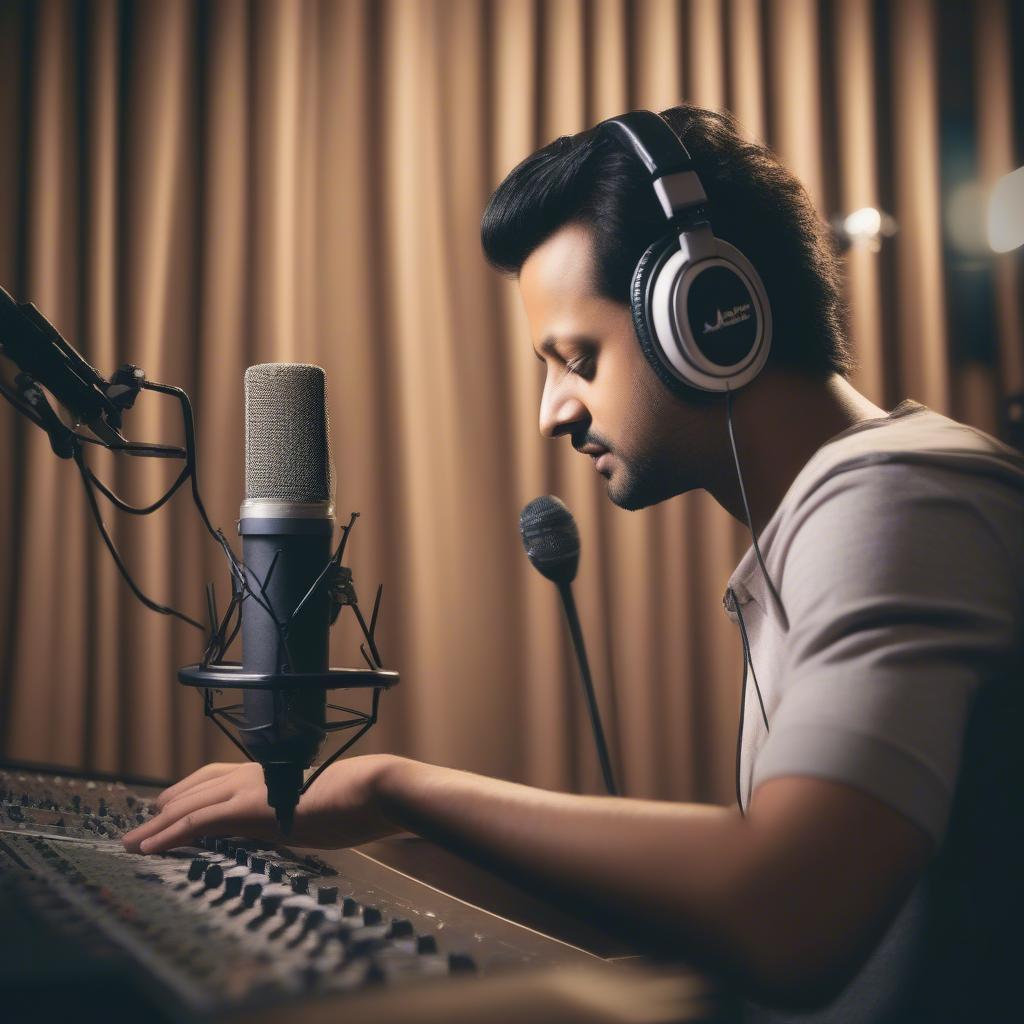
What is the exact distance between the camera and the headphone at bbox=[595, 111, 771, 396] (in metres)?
0.83

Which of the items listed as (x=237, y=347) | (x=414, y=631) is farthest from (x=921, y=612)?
(x=237, y=347)

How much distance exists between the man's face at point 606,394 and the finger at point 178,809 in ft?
1.53

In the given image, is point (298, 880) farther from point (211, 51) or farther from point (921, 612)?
point (211, 51)

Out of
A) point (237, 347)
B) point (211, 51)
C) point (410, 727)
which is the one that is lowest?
point (410, 727)

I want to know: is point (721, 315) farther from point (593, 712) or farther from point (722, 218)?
point (593, 712)

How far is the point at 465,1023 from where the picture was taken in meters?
0.31

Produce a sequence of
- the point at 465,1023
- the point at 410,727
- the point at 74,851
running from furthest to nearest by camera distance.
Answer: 1. the point at 410,727
2. the point at 74,851
3. the point at 465,1023

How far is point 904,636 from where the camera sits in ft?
1.81

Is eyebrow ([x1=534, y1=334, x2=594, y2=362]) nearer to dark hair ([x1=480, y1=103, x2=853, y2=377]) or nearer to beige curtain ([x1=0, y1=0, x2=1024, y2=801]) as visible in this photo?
dark hair ([x1=480, y1=103, x2=853, y2=377])

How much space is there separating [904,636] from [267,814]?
451 millimetres

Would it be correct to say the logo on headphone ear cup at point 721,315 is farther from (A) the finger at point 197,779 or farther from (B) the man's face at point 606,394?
(A) the finger at point 197,779

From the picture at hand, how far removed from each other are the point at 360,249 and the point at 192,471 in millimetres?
1328

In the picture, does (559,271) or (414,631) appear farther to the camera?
(414,631)

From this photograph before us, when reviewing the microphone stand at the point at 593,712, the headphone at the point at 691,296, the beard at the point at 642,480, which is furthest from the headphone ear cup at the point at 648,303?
the microphone stand at the point at 593,712
